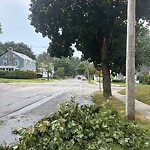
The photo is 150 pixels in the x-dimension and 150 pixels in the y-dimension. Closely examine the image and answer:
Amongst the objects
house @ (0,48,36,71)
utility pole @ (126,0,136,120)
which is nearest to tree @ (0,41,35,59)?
house @ (0,48,36,71)

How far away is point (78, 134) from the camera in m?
6.38

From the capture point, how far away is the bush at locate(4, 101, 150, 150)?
6.04 metres

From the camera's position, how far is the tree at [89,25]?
18.0 meters

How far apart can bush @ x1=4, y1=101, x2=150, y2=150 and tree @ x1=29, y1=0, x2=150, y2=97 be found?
35.4 ft

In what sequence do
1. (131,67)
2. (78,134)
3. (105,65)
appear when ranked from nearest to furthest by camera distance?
(78,134)
(131,67)
(105,65)

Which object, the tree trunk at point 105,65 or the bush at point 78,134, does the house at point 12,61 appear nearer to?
the tree trunk at point 105,65

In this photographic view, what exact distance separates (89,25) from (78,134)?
12.8m

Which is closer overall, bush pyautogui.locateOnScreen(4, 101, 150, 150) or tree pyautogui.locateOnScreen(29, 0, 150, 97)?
bush pyautogui.locateOnScreen(4, 101, 150, 150)

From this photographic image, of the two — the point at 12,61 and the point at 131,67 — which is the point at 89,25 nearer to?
the point at 131,67

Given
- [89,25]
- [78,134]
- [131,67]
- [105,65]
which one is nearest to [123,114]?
[131,67]

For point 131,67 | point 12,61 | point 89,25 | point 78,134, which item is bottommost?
point 78,134

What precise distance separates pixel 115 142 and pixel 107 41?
48.0 feet

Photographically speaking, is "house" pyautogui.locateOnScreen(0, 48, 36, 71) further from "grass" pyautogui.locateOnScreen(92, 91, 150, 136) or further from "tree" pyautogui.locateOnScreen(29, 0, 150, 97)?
"grass" pyautogui.locateOnScreen(92, 91, 150, 136)

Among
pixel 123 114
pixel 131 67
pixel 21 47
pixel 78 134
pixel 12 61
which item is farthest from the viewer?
pixel 21 47
